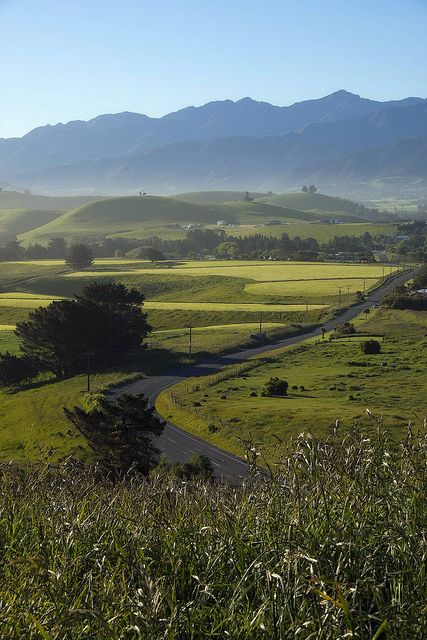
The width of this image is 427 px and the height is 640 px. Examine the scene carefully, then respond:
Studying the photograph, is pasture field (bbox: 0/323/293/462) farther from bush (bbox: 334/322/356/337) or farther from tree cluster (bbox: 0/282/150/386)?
bush (bbox: 334/322/356/337)

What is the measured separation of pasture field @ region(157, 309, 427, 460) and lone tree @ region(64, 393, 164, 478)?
705 cm

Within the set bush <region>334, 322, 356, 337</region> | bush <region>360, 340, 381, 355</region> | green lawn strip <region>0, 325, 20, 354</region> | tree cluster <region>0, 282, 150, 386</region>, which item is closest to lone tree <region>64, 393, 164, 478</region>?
tree cluster <region>0, 282, 150, 386</region>

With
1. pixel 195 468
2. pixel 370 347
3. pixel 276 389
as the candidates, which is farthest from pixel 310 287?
pixel 195 468

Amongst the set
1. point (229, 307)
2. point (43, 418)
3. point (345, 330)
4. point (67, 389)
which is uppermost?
point (229, 307)

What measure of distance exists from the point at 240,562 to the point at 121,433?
40.2 metres

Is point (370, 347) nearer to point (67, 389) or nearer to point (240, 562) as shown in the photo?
point (67, 389)

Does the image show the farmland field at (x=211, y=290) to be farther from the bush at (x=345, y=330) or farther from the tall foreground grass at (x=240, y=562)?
the tall foreground grass at (x=240, y=562)

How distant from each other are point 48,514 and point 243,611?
19.8 feet

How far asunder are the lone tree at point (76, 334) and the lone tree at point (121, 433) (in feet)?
139

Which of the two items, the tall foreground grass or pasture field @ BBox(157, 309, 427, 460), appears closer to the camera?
the tall foreground grass

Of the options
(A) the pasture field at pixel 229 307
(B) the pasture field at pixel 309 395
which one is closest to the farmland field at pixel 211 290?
(A) the pasture field at pixel 229 307

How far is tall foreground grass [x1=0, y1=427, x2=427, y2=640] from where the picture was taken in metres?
10.4

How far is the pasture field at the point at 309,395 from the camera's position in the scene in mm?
59844

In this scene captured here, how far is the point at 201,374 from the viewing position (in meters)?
89.7
